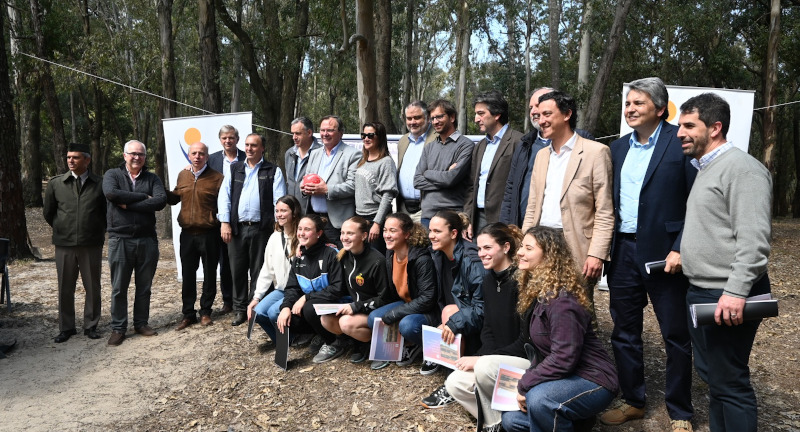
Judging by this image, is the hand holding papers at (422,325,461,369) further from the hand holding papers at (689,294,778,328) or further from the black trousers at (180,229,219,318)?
the black trousers at (180,229,219,318)

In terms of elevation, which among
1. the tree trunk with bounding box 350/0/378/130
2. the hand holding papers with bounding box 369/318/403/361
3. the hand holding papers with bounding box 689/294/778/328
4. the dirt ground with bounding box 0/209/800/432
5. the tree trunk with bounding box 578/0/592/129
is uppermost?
the tree trunk with bounding box 578/0/592/129

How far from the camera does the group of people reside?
2818 millimetres

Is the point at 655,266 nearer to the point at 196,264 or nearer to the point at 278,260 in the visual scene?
the point at 278,260

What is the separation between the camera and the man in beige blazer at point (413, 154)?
17.5 feet

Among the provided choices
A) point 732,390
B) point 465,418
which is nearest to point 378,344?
point 465,418

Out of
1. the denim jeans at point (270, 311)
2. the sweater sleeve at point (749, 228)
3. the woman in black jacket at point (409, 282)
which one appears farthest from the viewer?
the denim jeans at point (270, 311)

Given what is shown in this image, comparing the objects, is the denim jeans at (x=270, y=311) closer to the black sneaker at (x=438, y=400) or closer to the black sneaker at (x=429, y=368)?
the black sneaker at (x=429, y=368)

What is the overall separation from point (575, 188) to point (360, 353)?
222 centimetres

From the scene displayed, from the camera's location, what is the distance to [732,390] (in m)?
2.77

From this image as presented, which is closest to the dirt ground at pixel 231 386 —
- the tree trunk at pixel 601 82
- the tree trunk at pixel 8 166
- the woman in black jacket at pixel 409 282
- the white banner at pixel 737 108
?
the woman in black jacket at pixel 409 282

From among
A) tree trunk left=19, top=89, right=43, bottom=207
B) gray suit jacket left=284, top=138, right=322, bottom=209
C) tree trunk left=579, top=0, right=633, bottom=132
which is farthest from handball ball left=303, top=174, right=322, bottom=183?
tree trunk left=19, top=89, right=43, bottom=207

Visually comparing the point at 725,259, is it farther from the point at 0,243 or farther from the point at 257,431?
the point at 0,243

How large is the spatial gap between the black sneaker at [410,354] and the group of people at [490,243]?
2 cm

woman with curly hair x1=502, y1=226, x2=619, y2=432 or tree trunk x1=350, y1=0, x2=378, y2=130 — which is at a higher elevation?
tree trunk x1=350, y1=0, x2=378, y2=130
